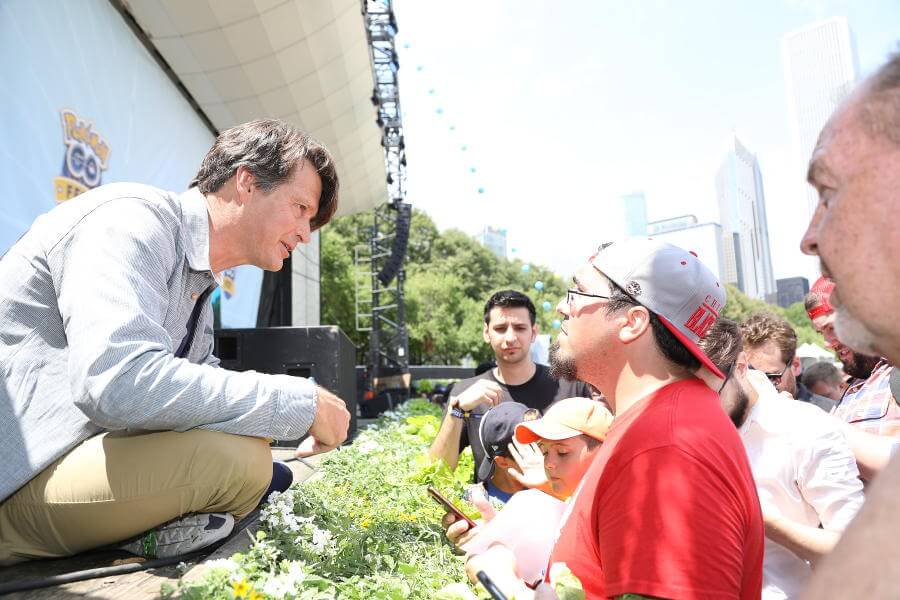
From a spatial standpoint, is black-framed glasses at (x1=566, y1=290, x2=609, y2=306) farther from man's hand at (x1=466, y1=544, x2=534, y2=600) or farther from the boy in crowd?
the boy in crowd

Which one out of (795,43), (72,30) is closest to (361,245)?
(72,30)

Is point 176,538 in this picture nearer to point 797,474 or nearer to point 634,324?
point 634,324

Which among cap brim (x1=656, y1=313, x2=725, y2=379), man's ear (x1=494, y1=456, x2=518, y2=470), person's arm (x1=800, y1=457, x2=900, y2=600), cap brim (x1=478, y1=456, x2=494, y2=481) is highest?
cap brim (x1=656, y1=313, x2=725, y2=379)

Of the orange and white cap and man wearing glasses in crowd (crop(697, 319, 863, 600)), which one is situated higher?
the orange and white cap

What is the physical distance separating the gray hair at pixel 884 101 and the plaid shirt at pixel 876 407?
98.9 inches

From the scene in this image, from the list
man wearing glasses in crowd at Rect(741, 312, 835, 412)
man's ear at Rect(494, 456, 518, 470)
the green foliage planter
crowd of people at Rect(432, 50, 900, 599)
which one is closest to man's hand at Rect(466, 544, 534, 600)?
crowd of people at Rect(432, 50, 900, 599)

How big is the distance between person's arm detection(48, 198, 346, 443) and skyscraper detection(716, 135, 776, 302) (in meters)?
89.8

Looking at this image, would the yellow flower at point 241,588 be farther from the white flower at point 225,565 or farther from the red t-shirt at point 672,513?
the red t-shirt at point 672,513

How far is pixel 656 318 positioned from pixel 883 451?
1426 mm

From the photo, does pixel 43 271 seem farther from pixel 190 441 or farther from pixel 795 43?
pixel 795 43

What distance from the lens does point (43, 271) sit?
1682 mm

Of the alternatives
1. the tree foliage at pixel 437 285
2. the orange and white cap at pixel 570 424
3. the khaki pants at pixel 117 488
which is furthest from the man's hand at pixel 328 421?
the tree foliage at pixel 437 285

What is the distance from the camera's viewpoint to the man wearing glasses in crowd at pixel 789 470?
1.90 meters

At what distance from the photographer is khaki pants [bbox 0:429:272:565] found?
1625 millimetres
